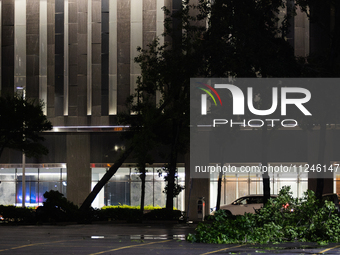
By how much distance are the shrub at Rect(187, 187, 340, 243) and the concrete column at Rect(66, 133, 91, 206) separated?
26.8 metres

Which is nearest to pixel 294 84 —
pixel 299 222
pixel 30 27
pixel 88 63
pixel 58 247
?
pixel 299 222

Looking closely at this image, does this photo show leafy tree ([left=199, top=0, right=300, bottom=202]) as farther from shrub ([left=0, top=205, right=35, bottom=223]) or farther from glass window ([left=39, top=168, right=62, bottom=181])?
glass window ([left=39, top=168, right=62, bottom=181])

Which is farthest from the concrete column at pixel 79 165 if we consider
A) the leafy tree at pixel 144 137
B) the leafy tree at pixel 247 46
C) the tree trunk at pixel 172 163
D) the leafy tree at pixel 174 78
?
the leafy tree at pixel 247 46

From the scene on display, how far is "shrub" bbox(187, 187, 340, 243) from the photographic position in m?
13.4

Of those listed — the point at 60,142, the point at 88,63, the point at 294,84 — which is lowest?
the point at 60,142

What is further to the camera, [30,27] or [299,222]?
[30,27]

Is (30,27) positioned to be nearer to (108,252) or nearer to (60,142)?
(60,142)

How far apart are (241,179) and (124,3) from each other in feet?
50.5

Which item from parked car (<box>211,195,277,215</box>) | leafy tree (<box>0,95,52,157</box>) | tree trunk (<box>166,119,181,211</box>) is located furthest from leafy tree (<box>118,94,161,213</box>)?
parked car (<box>211,195,277,215</box>)

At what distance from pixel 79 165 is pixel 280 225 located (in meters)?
27.7

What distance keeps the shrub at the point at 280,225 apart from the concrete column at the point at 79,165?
2684cm

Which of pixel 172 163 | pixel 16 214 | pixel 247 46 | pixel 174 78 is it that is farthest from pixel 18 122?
pixel 247 46

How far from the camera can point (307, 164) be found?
126ft

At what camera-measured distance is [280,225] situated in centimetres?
1392
